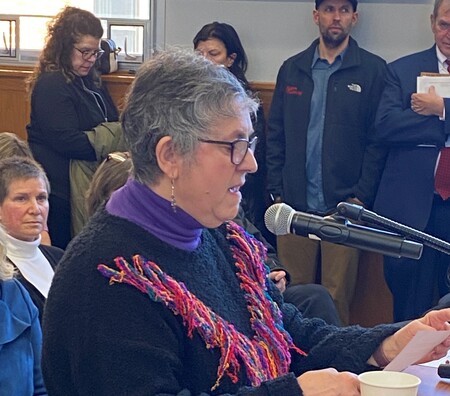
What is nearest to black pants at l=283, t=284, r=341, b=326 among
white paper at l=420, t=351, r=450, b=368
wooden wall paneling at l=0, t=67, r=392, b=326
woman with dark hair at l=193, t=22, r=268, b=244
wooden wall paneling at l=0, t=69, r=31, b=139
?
white paper at l=420, t=351, r=450, b=368

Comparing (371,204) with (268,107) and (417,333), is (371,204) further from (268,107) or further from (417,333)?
(417,333)

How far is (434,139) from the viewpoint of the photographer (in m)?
4.07

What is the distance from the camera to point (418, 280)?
14.1 feet

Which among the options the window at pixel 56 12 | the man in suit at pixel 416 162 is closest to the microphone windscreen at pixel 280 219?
the man in suit at pixel 416 162

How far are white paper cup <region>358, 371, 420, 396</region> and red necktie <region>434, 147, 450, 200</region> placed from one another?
260 cm

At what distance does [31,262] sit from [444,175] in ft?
6.32

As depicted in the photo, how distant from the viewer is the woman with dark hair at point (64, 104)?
4.46 meters

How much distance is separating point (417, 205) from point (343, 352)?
2175 mm

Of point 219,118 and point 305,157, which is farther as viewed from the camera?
point 305,157

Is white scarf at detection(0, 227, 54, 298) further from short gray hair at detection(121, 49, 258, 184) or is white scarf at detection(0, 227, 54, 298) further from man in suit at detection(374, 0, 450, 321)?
man in suit at detection(374, 0, 450, 321)

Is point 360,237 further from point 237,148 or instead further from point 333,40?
point 333,40

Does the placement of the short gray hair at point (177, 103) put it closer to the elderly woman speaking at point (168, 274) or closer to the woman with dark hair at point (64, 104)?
the elderly woman speaking at point (168, 274)

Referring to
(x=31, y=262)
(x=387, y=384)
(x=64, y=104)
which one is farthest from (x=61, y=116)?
(x=387, y=384)

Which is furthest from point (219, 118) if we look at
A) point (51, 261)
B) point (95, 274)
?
point (51, 261)
